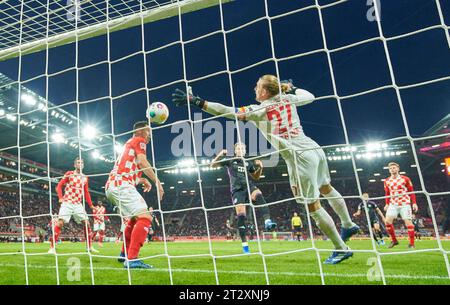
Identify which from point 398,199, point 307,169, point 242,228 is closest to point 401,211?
point 398,199

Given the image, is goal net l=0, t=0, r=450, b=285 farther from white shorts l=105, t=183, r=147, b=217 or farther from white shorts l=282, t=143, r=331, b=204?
white shorts l=282, t=143, r=331, b=204

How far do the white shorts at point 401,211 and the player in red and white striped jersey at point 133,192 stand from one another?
538cm

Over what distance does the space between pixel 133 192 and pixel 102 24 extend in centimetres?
225

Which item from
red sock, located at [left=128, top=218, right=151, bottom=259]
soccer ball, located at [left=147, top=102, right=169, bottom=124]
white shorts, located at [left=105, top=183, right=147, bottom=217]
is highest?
soccer ball, located at [left=147, top=102, right=169, bottom=124]

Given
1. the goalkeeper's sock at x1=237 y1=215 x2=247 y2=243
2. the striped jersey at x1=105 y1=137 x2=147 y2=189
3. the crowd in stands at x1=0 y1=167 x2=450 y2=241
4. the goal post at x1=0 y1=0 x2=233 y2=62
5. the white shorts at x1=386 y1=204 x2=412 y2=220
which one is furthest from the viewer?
the crowd in stands at x1=0 y1=167 x2=450 y2=241

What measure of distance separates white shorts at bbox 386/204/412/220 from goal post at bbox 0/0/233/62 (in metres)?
5.59

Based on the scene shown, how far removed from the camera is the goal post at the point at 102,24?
412 centimetres

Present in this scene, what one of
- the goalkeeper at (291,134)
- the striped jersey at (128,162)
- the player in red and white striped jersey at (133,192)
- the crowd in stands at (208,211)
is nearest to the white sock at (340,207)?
the goalkeeper at (291,134)

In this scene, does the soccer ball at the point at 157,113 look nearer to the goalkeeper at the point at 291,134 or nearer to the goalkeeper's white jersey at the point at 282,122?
the goalkeeper at the point at 291,134

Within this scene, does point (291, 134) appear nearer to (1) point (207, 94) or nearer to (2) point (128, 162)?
(2) point (128, 162)

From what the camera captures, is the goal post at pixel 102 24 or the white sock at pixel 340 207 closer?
the white sock at pixel 340 207

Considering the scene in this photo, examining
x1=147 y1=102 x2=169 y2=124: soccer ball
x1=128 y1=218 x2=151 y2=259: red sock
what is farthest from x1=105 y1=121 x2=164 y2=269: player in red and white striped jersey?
x1=147 y1=102 x2=169 y2=124: soccer ball

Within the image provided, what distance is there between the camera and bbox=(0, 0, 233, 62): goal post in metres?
4.12
